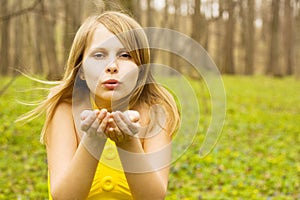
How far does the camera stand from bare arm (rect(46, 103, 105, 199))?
1717mm

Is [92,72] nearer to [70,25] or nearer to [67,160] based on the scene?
[67,160]

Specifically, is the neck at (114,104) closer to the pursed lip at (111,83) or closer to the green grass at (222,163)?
the pursed lip at (111,83)

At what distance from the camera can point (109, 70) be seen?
1.70m

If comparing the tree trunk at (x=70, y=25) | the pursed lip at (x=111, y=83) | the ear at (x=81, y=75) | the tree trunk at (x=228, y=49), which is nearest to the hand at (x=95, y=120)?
the pursed lip at (x=111, y=83)

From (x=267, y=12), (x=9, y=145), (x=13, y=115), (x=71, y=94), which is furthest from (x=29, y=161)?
(x=267, y=12)

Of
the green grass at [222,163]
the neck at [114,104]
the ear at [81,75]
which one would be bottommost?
the green grass at [222,163]

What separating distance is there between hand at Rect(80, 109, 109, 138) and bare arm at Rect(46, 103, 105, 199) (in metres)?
0.10

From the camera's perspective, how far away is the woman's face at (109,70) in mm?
1697

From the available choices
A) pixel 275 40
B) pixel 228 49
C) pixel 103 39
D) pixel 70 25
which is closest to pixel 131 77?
pixel 103 39

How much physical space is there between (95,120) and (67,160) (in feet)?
1.39

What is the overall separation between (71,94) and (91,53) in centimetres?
27

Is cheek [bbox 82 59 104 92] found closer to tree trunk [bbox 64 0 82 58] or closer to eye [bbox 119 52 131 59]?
eye [bbox 119 52 131 59]

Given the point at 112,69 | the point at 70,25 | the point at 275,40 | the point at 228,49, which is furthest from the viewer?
the point at 228,49

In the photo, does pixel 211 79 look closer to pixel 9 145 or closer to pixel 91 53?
pixel 91 53
